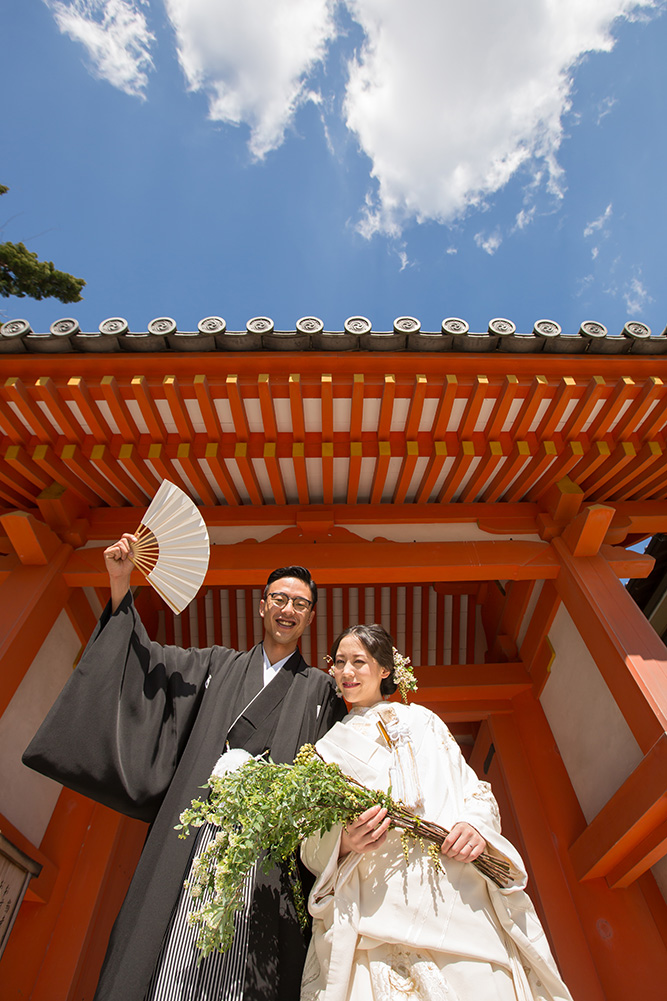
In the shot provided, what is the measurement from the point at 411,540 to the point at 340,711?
225 cm

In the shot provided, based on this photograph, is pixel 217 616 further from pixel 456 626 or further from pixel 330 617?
pixel 456 626

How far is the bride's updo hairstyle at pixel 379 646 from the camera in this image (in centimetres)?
239

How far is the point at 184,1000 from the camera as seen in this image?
5.32 feet

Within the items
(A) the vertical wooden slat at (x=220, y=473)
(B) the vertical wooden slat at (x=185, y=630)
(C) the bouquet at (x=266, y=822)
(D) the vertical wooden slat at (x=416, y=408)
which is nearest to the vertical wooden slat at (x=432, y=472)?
(D) the vertical wooden slat at (x=416, y=408)

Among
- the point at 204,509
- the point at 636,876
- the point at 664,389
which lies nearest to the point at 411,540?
the point at 204,509

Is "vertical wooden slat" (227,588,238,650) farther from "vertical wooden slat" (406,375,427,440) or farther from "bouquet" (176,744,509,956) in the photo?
"bouquet" (176,744,509,956)

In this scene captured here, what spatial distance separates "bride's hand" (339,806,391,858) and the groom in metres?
0.45

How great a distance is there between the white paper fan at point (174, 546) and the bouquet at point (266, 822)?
895mm

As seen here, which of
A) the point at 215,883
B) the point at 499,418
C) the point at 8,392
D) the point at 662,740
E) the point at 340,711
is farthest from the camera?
the point at 499,418

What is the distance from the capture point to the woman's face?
229 cm

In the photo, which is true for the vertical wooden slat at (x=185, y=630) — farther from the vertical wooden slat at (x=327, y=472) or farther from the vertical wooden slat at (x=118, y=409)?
the vertical wooden slat at (x=118, y=409)

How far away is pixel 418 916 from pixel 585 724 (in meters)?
2.93

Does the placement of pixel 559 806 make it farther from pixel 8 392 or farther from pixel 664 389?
pixel 8 392

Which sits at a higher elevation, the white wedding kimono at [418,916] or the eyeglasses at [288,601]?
the eyeglasses at [288,601]
